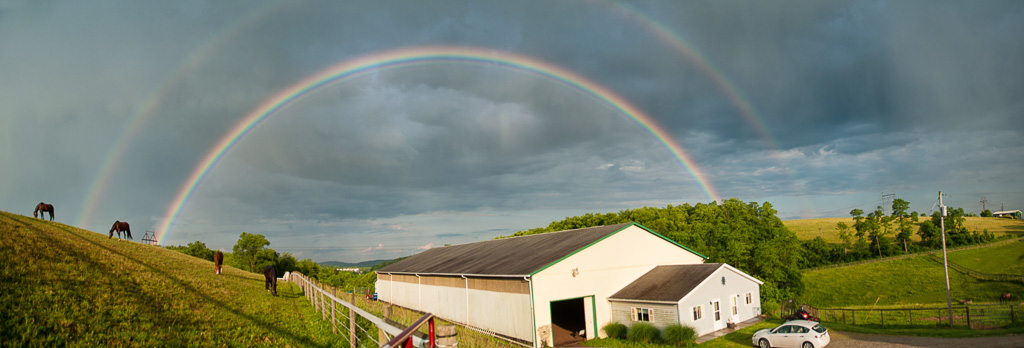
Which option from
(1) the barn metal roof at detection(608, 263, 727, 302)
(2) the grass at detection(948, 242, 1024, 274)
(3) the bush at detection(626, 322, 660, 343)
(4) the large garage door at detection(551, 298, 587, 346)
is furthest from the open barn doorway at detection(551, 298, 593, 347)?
(2) the grass at detection(948, 242, 1024, 274)

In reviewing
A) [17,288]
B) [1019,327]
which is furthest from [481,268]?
[1019,327]

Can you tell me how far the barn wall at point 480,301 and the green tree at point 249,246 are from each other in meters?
99.6

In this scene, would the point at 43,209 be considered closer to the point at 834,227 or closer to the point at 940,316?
the point at 940,316

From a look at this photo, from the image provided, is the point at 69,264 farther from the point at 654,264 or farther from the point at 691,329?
the point at 654,264

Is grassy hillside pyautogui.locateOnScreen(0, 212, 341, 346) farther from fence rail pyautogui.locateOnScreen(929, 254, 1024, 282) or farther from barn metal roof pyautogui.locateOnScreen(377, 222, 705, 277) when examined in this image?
fence rail pyautogui.locateOnScreen(929, 254, 1024, 282)

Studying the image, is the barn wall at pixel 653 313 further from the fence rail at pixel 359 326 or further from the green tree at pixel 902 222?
the green tree at pixel 902 222

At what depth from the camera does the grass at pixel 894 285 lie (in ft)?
200

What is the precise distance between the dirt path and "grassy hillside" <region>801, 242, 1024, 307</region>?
144 ft

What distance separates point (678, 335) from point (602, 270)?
5.36m

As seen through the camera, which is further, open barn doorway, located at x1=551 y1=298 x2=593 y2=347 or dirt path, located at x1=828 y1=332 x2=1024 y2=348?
open barn doorway, located at x1=551 y1=298 x2=593 y2=347

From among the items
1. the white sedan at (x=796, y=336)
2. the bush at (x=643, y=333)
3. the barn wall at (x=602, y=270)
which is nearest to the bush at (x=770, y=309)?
the barn wall at (x=602, y=270)

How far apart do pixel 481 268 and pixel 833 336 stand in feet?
59.8

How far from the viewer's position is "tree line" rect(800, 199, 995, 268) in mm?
90188

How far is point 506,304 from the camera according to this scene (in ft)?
80.2
